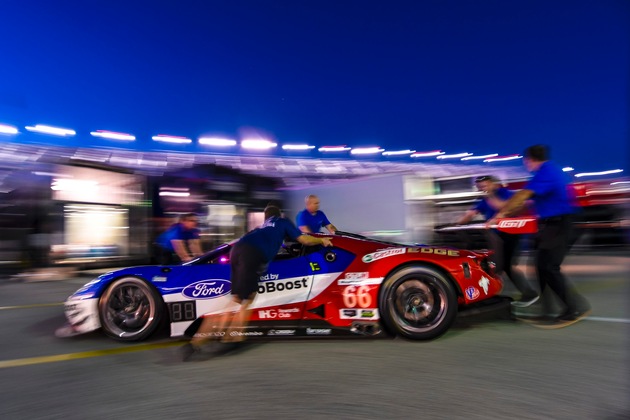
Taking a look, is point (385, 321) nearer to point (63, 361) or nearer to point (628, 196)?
point (63, 361)

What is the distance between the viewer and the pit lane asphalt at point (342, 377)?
2727 mm

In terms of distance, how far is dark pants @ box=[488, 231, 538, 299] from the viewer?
5164 mm

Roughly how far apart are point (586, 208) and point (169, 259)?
1259 centimetres

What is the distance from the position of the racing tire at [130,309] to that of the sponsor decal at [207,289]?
0.33 metres

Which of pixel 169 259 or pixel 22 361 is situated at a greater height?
pixel 169 259

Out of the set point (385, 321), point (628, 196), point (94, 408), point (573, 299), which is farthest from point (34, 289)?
point (628, 196)

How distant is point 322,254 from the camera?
170 inches

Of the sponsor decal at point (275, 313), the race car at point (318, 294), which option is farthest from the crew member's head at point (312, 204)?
the sponsor decal at point (275, 313)

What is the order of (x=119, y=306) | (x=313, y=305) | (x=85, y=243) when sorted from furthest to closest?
1. (x=85, y=243)
2. (x=119, y=306)
3. (x=313, y=305)

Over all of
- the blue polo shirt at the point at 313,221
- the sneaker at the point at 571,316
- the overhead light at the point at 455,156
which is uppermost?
the overhead light at the point at 455,156

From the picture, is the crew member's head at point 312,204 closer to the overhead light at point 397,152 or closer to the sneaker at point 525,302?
the sneaker at point 525,302

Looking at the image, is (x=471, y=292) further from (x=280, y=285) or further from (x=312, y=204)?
(x=312, y=204)

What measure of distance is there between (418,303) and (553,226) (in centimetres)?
173

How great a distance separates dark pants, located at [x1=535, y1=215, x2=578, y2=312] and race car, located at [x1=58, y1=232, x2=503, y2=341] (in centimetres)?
63
